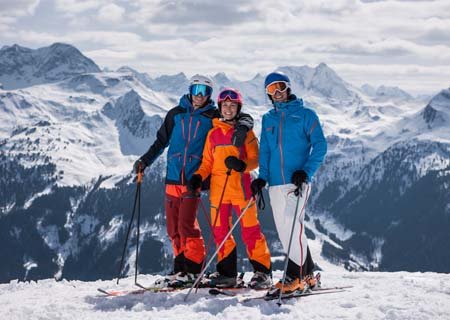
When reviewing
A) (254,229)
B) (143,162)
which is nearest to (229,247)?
(254,229)

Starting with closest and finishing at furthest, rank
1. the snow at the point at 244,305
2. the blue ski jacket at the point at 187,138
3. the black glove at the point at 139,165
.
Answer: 1. the snow at the point at 244,305
2. the blue ski jacket at the point at 187,138
3. the black glove at the point at 139,165

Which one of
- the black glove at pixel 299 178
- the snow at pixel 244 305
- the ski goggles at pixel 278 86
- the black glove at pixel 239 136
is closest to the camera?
the snow at pixel 244 305

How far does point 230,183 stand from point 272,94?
1896mm

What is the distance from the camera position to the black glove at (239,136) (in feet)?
32.4

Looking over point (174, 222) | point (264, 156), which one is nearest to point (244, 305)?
point (264, 156)

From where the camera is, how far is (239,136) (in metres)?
9.88

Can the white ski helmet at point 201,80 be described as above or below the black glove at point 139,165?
above

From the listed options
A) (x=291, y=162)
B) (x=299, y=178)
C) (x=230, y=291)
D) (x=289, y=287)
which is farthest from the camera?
(x=230, y=291)

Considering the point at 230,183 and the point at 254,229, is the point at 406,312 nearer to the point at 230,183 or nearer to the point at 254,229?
the point at 254,229

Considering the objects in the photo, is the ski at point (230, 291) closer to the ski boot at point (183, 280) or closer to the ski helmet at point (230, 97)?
the ski boot at point (183, 280)

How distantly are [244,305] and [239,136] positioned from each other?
125 inches

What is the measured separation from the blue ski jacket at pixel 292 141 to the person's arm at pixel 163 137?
2351 mm

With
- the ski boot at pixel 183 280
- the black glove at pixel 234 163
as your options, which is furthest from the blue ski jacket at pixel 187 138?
the ski boot at pixel 183 280

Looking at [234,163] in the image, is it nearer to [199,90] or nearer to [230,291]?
[199,90]
